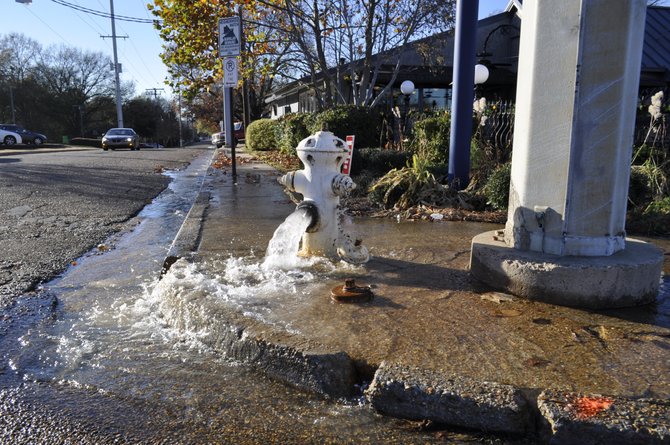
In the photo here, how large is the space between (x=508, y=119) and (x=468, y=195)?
3171mm

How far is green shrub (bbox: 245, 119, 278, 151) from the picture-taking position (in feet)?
73.0

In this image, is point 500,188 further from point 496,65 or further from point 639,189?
point 496,65

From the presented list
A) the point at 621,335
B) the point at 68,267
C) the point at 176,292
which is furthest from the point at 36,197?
the point at 621,335

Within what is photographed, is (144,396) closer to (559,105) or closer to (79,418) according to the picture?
(79,418)

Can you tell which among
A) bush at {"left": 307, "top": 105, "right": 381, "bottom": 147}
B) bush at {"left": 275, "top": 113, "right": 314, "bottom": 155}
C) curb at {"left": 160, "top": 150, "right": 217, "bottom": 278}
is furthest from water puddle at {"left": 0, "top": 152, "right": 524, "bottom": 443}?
bush at {"left": 275, "top": 113, "right": 314, "bottom": 155}

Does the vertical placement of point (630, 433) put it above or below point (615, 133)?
below

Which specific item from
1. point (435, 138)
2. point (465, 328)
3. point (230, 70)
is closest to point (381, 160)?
point (435, 138)

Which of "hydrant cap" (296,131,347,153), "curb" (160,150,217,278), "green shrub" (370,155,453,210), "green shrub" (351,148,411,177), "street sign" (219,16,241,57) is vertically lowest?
"curb" (160,150,217,278)

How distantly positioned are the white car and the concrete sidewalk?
36157 mm

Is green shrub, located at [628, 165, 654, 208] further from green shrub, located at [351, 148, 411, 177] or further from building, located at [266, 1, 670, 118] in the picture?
building, located at [266, 1, 670, 118]

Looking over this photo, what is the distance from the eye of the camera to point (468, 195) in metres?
7.46

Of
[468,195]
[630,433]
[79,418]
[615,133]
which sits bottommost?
[79,418]

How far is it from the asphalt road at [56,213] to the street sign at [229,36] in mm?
3144

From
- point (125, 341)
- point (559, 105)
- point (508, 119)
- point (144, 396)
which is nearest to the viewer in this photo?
point (144, 396)
